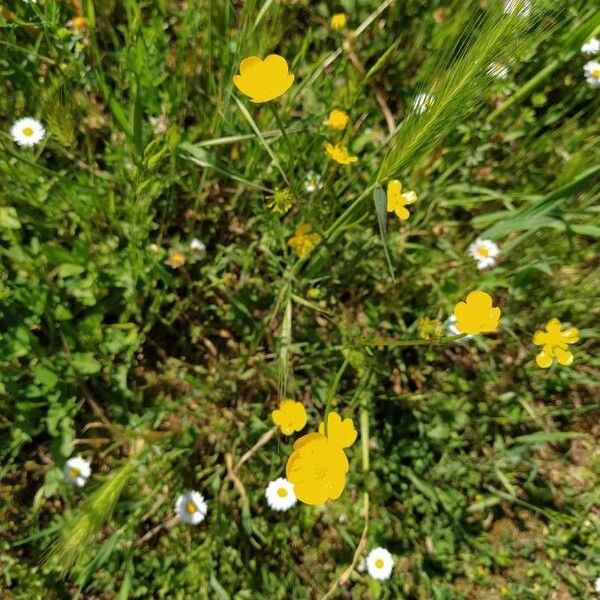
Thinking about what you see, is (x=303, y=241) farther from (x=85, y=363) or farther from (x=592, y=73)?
Answer: (x=592, y=73)

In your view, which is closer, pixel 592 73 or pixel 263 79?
pixel 263 79

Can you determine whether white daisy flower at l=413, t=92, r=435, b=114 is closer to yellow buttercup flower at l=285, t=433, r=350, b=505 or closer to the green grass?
the green grass

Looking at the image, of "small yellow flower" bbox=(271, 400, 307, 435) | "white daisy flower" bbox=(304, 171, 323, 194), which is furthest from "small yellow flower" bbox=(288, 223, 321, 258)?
"small yellow flower" bbox=(271, 400, 307, 435)

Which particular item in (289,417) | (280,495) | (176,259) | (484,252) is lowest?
(280,495)

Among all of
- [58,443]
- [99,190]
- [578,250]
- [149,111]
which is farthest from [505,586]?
[149,111]

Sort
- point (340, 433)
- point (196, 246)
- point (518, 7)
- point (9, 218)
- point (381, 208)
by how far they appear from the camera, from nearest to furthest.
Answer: point (518, 7) < point (381, 208) < point (340, 433) < point (9, 218) < point (196, 246)

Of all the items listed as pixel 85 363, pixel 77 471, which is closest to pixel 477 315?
pixel 85 363
